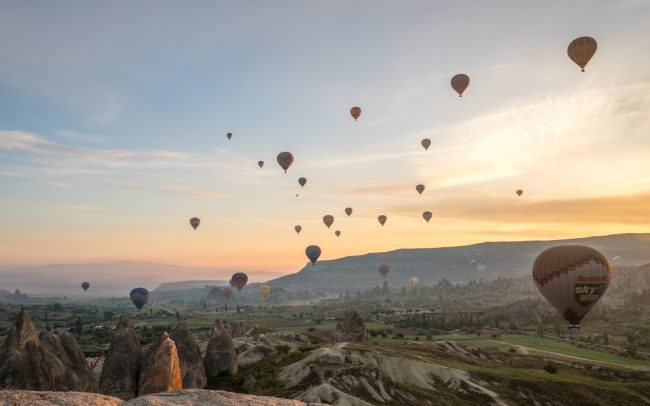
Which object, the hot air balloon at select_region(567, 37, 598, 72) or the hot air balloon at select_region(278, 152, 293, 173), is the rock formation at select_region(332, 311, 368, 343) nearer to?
the hot air balloon at select_region(278, 152, 293, 173)

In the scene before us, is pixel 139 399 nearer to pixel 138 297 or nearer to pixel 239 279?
pixel 138 297

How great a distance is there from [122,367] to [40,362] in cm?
747

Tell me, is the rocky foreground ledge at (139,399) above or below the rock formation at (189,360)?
above

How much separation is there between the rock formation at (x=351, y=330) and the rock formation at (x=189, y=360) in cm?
3311

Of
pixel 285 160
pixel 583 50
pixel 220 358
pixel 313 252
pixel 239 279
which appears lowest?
pixel 220 358

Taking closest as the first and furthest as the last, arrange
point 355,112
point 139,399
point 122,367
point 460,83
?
point 139,399, point 122,367, point 460,83, point 355,112

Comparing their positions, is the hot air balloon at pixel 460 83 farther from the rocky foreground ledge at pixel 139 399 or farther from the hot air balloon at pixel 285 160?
the rocky foreground ledge at pixel 139 399

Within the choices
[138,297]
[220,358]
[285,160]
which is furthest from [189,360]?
[138,297]

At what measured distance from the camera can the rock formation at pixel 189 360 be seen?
176 ft

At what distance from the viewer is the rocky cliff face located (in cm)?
4203

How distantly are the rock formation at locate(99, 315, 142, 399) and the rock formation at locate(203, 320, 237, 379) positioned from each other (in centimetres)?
989

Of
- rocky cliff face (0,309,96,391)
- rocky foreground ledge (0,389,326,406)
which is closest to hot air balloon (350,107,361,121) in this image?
rocky cliff face (0,309,96,391)

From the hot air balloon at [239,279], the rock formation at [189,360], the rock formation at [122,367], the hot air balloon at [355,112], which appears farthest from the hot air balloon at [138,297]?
the rock formation at [122,367]

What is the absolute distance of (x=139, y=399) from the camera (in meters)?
14.3
